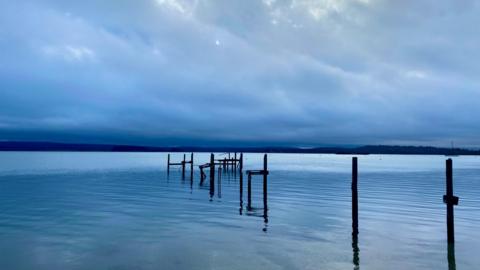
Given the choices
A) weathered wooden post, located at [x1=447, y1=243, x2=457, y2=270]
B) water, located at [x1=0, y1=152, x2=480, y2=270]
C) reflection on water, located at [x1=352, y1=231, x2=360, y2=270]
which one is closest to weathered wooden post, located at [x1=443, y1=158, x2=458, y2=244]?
weathered wooden post, located at [x1=447, y1=243, x2=457, y2=270]

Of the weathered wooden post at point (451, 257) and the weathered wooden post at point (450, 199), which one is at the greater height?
the weathered wooden post at point (450, 199)

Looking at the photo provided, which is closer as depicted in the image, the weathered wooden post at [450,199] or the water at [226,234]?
the water at [226,234]

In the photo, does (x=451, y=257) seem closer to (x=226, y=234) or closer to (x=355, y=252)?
(x=355, y=252)

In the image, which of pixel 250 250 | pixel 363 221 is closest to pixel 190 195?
pixel 363 221

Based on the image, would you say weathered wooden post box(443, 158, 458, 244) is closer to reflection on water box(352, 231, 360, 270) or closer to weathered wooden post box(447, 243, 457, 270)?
weathered wooden post box(447, 243, 457, 270)

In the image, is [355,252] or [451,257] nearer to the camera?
[451,257]

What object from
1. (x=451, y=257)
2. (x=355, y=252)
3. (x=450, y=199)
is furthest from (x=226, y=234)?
(x=450, y=199)

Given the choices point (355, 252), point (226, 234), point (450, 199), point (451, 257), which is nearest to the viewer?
point (451, 257)

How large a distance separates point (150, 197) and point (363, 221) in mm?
18743

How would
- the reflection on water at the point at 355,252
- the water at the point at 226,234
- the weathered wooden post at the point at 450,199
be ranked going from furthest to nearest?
1. the weathered wooden post at the point at 450,199
2. the water at the point at 226,234
3. the reflection on water at the point at 355,252

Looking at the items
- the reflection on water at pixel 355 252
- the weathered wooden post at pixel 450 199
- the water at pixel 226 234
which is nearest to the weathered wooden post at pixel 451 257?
the water at pixel 226 234

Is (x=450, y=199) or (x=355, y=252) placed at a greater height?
(x=450, y=199)

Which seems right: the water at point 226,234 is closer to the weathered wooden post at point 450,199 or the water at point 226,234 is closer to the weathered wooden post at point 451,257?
the weathered wooden post at point 451,257

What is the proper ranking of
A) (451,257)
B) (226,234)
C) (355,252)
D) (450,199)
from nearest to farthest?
(451,257), (355,252), (450,199), (226,234)
